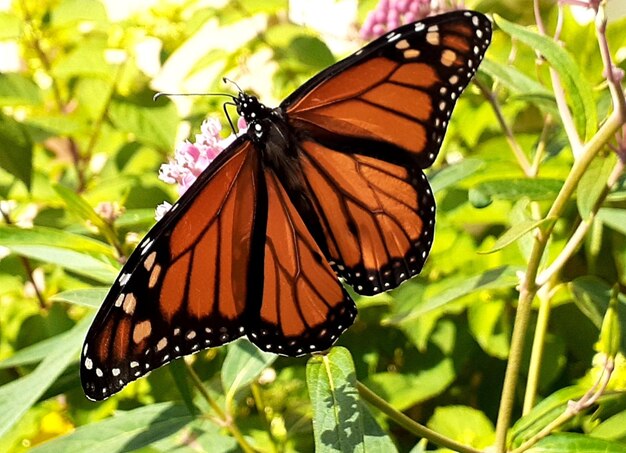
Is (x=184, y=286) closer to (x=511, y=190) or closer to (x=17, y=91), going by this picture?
(x=511, y=190)

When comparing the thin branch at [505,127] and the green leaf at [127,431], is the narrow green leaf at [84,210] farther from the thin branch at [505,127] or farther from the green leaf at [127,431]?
the thin branch at [505,127]

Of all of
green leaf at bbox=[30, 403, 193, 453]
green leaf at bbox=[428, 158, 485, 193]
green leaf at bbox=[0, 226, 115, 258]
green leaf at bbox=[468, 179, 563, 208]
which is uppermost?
green leaf at bbox=[468, 179, 563, 208]

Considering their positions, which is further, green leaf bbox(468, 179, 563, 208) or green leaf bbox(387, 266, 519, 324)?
green leaf bbox(387, 266, 519, 324)

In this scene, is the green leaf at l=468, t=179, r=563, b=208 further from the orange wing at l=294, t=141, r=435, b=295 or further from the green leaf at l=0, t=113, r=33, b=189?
the green leaf at l=0, t=113, r=33, b=189

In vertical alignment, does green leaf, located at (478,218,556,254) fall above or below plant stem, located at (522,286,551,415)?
above

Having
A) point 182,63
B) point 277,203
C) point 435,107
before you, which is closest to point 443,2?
point 435,107

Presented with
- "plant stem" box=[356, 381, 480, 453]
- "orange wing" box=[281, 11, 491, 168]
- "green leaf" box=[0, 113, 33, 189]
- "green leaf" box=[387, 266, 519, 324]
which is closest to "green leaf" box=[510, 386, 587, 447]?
"plant stem" box=[356, 381, 480, 453]

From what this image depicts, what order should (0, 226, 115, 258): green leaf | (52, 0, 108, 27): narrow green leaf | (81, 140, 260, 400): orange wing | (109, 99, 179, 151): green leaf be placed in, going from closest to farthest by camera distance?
1. (81, 140, 260, 400): orange wing
2. (0, 226, 115, 258): green leaf
3. (109, 99, 179, 151): green leaf
4. (52, 0, 108, 27): narrow green leaf
